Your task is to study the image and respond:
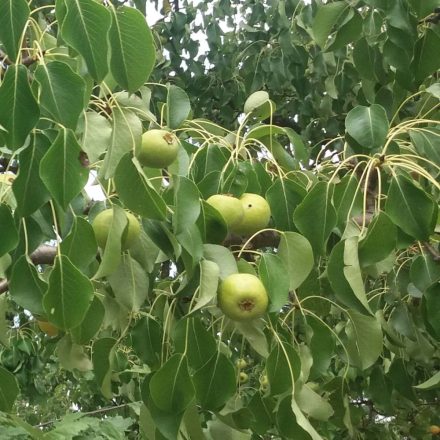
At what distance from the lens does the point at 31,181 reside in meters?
1.20

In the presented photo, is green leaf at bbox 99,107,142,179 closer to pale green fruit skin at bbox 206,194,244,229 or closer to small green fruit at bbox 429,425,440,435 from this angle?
pale green fruit skin at bbox 206,194,244,229

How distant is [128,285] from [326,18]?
108 cm

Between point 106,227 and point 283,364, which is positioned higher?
point 106,227

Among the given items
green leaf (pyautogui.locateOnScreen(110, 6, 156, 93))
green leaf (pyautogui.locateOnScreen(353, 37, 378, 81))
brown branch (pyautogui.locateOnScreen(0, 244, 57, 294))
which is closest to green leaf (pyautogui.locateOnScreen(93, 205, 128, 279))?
green leaf (pyautogui.locateOnScreen(110, 6, 156, 93))

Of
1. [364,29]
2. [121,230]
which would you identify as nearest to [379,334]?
[121,230]

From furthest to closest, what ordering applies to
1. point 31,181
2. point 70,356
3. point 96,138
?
point 70,356, point 96,138, point 31,181

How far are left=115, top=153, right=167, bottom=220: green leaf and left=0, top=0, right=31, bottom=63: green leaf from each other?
24 centimetres

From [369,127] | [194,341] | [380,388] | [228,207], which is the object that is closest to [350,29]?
[369,127]

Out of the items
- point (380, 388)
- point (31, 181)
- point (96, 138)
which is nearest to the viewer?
point (31, 181)

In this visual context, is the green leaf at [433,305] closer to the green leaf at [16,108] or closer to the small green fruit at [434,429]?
the green leaf at [16,108]

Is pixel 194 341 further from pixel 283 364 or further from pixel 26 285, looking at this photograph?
pixel 26 285

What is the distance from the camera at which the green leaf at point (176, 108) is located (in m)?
1.60

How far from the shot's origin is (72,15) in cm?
111

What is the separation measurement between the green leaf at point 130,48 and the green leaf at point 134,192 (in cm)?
12
